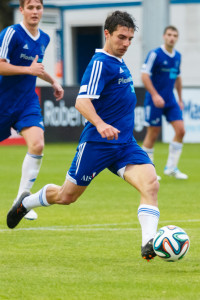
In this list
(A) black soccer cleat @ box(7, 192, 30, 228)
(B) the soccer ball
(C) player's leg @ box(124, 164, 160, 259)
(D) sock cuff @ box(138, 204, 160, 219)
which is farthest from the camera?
(A) black soccer cleat @ box(7, 192, 30, 228)

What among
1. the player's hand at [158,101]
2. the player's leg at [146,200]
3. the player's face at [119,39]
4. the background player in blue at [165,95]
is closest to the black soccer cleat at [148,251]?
the player's leg at [146,200]

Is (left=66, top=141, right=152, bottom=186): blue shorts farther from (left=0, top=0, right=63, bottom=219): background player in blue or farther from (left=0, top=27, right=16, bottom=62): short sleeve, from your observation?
(left=0, top=27, right=16, bottom=62): short sleeve

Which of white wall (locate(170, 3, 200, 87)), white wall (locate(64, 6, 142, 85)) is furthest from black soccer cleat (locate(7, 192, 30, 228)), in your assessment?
white wall (locate(64, 6, 142, 85))

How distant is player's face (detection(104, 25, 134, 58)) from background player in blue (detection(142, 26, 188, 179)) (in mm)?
6305

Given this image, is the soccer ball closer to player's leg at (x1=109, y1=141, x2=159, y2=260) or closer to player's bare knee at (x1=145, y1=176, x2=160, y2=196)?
player's leg at (x1=109, y1=141, x2=159, y2=260)

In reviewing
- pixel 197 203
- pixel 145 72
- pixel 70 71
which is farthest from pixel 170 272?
pixel 70 71

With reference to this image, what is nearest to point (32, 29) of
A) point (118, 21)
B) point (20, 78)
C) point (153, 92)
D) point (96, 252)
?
point (20, 78)

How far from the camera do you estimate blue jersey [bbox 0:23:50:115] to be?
8.56m

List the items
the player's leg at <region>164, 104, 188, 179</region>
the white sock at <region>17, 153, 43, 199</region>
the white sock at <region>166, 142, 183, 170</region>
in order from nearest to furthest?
the white sock at <region>17, 153, 43, 199</region>, the player's leg at <region>164, 104, 188, 179</region>, the white sock at <region>166, 142, 183, 170</region>

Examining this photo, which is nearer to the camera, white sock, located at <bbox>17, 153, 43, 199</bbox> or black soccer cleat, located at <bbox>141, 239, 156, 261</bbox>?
black soccer cleat, located at <bbox>141, 239, 156, 261</bbox>

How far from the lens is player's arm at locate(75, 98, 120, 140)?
A: 6191 mm

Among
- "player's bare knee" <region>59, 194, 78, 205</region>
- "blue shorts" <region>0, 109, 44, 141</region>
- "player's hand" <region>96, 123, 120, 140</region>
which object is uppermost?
"player's hand" <region>96, 123, 120, 140</region>

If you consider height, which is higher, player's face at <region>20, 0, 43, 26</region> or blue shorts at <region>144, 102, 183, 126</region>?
player's face at <region>20, 0, 43, 26</region>

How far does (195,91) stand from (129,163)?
13.7 m
